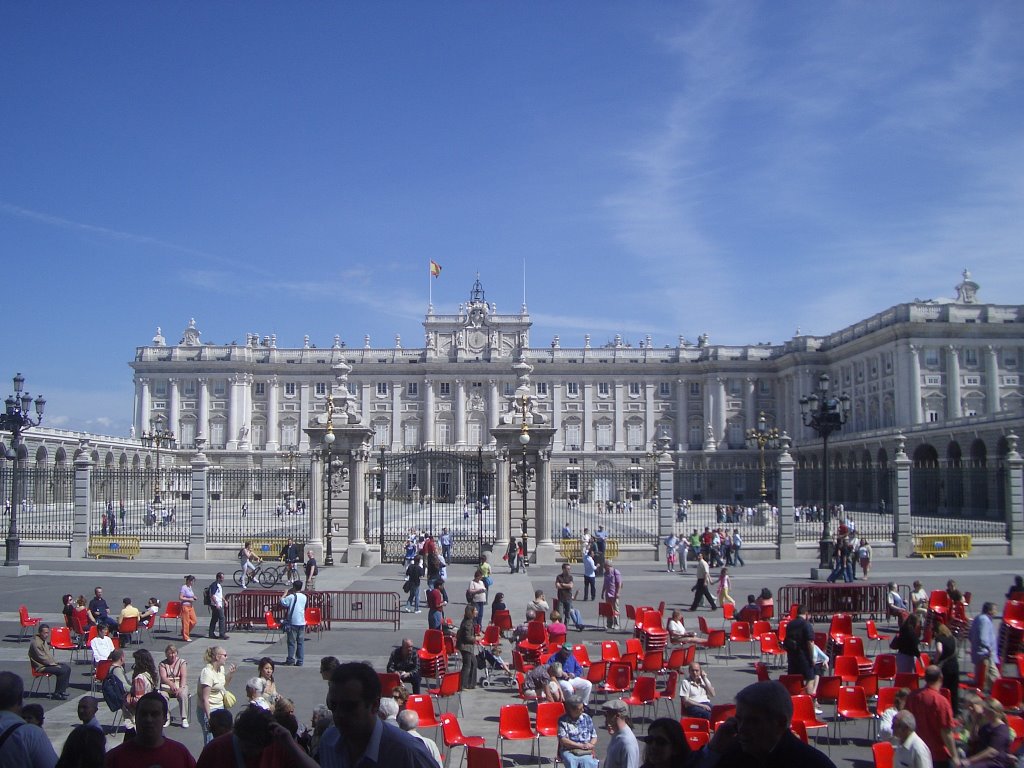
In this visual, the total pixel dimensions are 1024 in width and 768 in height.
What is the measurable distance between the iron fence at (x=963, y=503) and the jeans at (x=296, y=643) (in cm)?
2477

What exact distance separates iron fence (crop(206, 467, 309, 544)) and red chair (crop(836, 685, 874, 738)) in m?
20.4

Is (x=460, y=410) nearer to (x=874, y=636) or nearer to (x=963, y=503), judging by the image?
(x=963, y=503)

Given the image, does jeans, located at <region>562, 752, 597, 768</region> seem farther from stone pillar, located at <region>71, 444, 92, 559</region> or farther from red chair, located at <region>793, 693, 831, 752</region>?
stone pillar, located at <region>71, 444, 92, 559</region>

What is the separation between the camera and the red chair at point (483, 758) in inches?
301

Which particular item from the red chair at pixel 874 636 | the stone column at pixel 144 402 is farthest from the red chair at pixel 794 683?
the stone column at pixel 144 402

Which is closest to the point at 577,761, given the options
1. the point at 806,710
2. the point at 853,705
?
the point at 806,710

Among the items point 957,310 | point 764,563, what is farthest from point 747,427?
point 764,563

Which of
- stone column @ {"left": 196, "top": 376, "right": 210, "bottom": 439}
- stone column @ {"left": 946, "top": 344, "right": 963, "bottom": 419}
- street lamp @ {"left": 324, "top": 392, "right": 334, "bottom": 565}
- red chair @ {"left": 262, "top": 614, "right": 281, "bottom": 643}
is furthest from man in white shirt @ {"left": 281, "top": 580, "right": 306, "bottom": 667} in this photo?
stone column @ {"left": 196, "top": 376, "right": 210, "bottom": 439}

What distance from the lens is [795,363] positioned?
85.9 m

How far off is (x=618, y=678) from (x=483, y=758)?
3.95 meters

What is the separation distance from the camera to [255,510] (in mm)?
52250

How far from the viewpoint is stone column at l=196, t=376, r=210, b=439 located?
297 feet

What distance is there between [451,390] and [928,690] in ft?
280

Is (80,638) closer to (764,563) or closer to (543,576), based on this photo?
(543,576)
